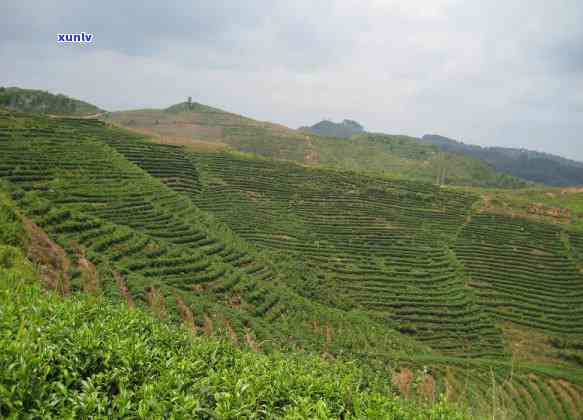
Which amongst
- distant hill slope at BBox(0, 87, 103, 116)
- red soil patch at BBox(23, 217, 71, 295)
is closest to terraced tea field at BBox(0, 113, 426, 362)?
red soil patch at BBox(23, 217, 71, 295)

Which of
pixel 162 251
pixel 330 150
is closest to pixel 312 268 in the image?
pixel 162 251

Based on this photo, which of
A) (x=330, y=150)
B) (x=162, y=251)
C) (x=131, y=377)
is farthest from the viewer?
(x=330, y=150)

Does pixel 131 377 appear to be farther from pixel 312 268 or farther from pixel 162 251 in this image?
pixel 312 268

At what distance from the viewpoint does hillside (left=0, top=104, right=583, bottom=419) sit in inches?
667

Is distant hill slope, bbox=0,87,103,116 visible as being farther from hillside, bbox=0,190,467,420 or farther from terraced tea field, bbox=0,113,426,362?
hillside, bbox=0,190,467,420

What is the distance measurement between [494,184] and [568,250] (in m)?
72.5

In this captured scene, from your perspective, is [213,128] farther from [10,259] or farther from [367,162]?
[10,259]

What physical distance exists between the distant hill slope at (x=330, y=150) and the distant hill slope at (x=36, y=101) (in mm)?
16380

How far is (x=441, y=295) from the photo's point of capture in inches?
1213

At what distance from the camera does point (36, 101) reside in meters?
92.7

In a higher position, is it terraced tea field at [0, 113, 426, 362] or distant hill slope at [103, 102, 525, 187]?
distant hill slope at [103, 102, 525, 187]

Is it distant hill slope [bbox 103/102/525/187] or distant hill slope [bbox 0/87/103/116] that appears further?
distant hill slope [bbox 103/102/525/187]

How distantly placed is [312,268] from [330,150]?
89418 mm

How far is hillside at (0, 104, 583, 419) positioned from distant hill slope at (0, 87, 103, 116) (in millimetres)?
48568
